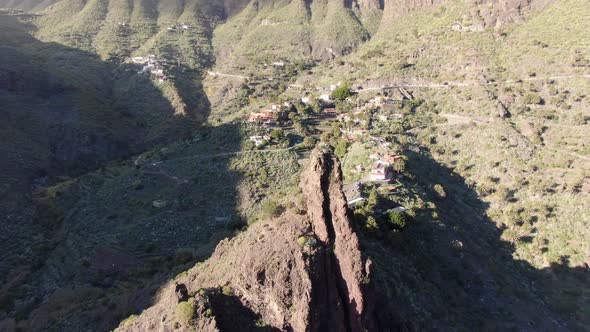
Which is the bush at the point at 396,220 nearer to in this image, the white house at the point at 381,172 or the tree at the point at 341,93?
the white house at the point at 381,172

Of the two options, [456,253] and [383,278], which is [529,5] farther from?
[383,278]

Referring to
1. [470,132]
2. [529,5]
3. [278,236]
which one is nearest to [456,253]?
[278,236]

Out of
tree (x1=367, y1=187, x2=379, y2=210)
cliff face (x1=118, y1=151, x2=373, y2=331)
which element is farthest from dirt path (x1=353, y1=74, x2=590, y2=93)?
cliff face (x1=118, y1=151, x2=373, y2=331)

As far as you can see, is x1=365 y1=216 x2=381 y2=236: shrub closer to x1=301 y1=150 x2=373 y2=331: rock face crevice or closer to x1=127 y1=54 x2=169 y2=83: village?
x1=301 y1=150 x2=373 y2=331: rock face crevice

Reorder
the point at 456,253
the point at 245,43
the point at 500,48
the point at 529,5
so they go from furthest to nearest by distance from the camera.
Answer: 1. the point at 245,43
2. the point at 529,5
3. the point at 500,48
4. the point at 456,253

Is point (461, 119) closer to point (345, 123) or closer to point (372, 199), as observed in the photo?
point (345, 123)

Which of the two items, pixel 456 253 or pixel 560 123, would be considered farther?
pixel 560 123
